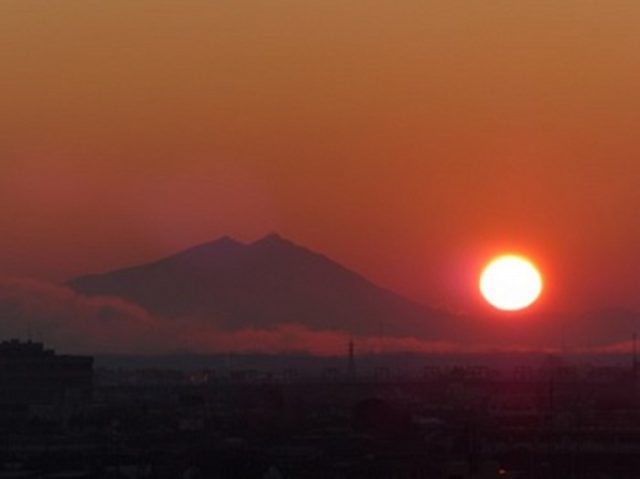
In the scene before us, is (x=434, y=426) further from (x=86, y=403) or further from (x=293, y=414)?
(x=86, y=403)

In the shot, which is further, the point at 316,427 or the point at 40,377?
the point at 40,377

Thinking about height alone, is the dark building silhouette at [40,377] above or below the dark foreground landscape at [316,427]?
above

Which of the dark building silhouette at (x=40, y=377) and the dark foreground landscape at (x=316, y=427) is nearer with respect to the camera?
the dark foreground landscape at (x=316, y=427)

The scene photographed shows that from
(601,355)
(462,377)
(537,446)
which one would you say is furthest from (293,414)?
(601,355)

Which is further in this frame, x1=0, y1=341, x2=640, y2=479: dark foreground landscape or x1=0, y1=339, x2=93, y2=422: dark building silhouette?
x1=0, y1=339, x2=93, y2=422: dark building silhouette

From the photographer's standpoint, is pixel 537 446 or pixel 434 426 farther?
pixel 434 426

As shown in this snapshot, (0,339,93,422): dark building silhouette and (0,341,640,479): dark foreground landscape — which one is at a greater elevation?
(0,339,93,422): dark building silhouette

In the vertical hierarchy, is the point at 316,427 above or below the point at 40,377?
below

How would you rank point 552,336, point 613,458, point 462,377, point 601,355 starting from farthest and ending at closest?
point 552,336
point 601,355
point 462,377
point 613,458
